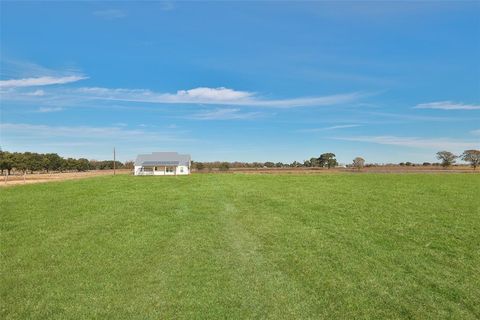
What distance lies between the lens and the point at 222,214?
55.0ft

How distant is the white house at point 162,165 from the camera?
84.8 metres

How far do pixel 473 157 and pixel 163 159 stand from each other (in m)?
68.5

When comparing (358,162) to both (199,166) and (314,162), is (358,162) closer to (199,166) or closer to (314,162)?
(314,162)

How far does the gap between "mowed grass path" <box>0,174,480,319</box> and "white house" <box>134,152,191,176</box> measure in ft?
215

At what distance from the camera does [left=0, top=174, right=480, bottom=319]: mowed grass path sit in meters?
7.79

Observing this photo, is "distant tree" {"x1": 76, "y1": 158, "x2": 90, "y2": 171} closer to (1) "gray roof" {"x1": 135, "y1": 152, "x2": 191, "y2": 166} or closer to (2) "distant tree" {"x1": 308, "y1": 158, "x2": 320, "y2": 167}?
(1) "gray roof" {"x1": 135, "y1": 152, "x2": 191, "y2": 166}

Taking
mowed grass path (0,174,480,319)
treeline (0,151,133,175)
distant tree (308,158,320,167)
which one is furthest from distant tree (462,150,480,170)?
treeline (0,151,133,175)

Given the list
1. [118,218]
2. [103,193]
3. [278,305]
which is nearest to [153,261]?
[278,305]

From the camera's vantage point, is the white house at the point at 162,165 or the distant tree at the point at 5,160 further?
the distant tree at the point at 5,160

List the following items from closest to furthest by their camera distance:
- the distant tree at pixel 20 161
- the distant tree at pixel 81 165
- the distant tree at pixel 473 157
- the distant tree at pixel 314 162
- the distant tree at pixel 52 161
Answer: the distant tree at pixel 473 157 → the distant tree at pixel 20 161 → the distant tree at pixel 52 161 → the distant tree at pixel 314 162 → the distant tree at pixel 81 165

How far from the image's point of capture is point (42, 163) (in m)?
122

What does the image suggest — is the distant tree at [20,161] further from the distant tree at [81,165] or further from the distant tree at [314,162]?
the distant tree at [314,162]

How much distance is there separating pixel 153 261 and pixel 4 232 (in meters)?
6.89

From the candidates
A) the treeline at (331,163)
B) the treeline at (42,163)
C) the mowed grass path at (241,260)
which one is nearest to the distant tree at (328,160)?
the treeline at (331,163)
